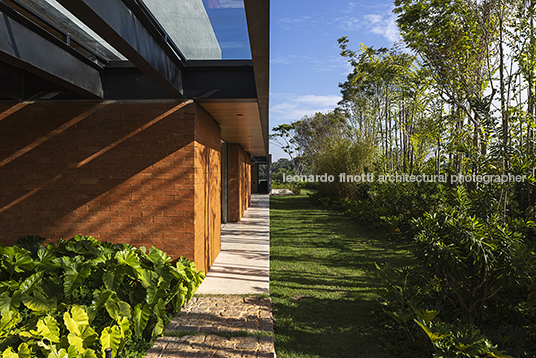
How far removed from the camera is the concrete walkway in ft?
13.8

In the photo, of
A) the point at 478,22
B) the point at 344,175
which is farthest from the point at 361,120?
the point at 478,22

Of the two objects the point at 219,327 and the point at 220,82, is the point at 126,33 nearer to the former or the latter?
the point at 220,82

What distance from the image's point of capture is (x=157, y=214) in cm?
403

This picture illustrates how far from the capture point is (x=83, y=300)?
122 inches

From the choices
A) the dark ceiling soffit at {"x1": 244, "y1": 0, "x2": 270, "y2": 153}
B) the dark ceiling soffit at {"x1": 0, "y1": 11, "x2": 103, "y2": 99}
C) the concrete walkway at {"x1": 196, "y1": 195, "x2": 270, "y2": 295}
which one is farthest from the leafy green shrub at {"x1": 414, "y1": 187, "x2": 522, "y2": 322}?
the dark ceiling soffit at {"x1": 0, "y1": 11, "x2": 103, "y2": 99}

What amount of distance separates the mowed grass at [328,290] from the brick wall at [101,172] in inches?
61.3

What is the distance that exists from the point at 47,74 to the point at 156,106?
124 centimetres

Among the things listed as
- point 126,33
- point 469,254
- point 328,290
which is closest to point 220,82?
point 126,33

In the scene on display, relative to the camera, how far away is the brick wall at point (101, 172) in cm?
396

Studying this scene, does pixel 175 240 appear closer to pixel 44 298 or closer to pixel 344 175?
pixel 44 298

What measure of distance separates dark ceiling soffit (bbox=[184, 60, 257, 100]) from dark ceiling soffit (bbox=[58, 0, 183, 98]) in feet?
1.58

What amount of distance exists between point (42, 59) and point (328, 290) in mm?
4203

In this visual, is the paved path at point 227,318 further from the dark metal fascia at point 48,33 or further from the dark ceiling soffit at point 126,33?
the dark metal fascia at point 48,33

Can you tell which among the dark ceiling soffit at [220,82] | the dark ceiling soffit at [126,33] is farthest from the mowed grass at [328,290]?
the dark ceiling soffit at [126,33]
